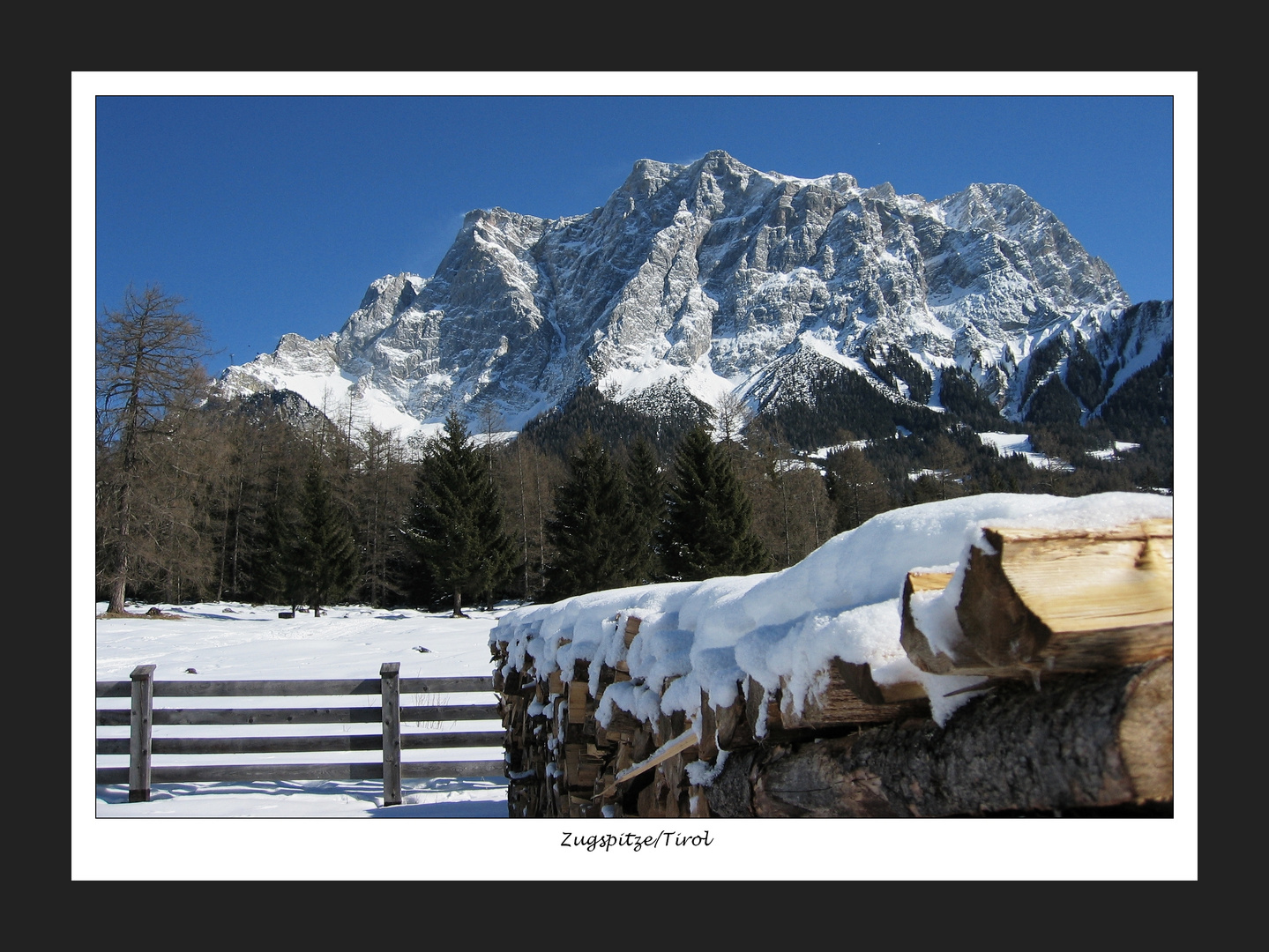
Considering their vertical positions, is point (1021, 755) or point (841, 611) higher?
point (841, 611)

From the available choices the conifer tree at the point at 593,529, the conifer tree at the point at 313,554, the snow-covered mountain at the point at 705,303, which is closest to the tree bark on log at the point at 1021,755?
the conifer tree at the point at 593,529

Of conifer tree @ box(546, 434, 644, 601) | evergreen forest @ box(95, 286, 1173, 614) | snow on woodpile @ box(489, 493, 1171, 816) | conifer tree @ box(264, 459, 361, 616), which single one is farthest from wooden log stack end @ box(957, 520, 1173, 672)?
conifer tree @ box(264, 459, 361, 616)

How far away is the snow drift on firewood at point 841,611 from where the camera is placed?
42.0 inches

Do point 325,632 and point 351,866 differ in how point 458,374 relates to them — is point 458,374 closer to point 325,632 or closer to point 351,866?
point 325,632

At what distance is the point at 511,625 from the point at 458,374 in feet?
623

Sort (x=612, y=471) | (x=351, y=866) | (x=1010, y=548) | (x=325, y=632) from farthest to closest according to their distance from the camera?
1. (x=612, y=471)
2. (x=325, y=632)
3. (x=351, y=866)
4. (x=1010, y=548)

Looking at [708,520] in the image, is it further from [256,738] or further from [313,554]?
[256,738]

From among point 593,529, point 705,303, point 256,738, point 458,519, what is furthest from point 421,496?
point 705,303

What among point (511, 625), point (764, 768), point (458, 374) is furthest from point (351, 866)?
point (458, 374)

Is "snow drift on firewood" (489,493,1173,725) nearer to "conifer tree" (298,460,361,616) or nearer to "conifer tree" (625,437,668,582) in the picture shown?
"conifer tree" (625,437,668,582)

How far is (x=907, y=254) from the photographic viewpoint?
138 meters

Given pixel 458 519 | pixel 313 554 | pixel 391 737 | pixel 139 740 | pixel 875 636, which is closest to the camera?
pixel 875 636

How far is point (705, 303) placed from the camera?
6452 inches

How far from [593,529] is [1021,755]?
25149 millimetres
